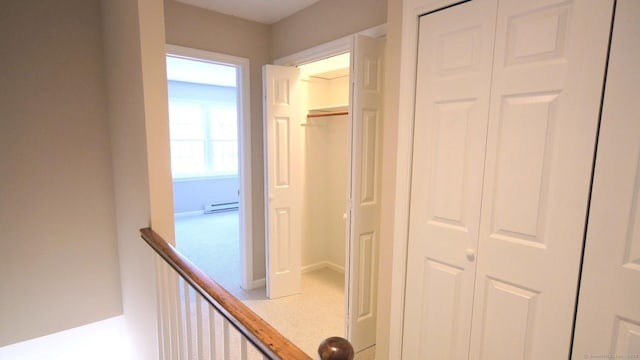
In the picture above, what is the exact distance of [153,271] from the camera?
1.86m

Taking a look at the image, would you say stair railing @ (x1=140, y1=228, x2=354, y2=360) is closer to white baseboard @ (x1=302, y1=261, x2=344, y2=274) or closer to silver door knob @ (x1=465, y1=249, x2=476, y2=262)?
silver door knob @ (x1=465, y1=249, x2=476, y2=262)

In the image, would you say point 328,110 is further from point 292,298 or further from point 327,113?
point 292,298

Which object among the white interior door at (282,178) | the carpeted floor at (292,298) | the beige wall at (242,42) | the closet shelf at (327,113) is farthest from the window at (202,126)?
the white interior door at (282,178)

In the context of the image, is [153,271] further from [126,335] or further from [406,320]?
[406,320]

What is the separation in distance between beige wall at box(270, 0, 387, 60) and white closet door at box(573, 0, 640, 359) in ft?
4.53

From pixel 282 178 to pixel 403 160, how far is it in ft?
4.91

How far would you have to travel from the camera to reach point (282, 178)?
9.68 ft

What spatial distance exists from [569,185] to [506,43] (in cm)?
61

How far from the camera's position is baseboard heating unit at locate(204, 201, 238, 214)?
664 cm

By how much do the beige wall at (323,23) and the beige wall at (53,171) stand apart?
4.71 ft

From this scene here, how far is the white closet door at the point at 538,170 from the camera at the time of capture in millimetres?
1139

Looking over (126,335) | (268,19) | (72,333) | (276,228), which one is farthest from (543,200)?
(72,333)

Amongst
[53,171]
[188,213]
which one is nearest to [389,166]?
[53,171]

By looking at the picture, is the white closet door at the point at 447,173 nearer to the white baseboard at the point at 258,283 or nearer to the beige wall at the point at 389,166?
the beige wall at the point at 389,166
